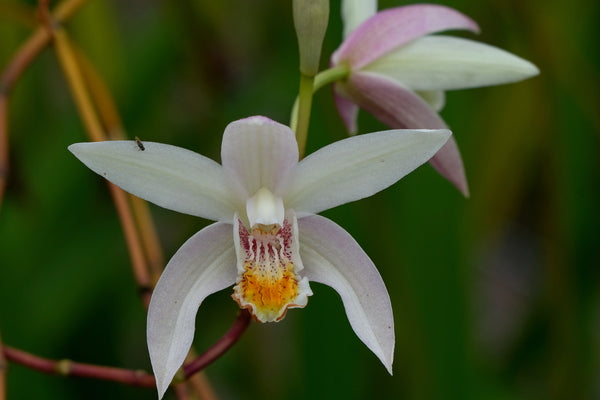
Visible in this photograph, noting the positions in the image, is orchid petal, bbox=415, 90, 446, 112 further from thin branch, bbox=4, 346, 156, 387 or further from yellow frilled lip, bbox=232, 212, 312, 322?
thin branch, bbox=4, 346, 156, 387

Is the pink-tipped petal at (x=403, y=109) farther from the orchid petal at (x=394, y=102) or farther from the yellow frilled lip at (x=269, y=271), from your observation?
the yellow frilled lip at (x=269, y=271)

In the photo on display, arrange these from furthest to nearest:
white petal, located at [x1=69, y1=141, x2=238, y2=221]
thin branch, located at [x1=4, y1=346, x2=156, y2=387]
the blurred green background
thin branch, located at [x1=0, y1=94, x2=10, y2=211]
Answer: the blurred green background, thin branch, located at [x1=0, y1=94, x2=10, y2=211], thin branch, located at [x1=4, y1=346, x2=156, y2=387], white petal, located at [x1=69, y1=141, x2=238, y2=221]

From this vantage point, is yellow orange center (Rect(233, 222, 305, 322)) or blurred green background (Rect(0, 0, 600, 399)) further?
blurred green background (Rect(0, 0, 600, 399))

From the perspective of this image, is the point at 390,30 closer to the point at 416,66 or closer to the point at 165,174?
the point at 416,66

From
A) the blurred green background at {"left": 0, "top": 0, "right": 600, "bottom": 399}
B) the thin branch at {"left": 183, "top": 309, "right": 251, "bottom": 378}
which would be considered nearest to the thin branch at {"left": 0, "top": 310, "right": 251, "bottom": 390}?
the thin branch at {"left": 183, "top": 309, "right": 251, "bottom": 378}

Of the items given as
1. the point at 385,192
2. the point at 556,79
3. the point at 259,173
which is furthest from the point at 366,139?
the point at 556,79

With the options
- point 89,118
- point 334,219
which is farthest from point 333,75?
point 334,219
